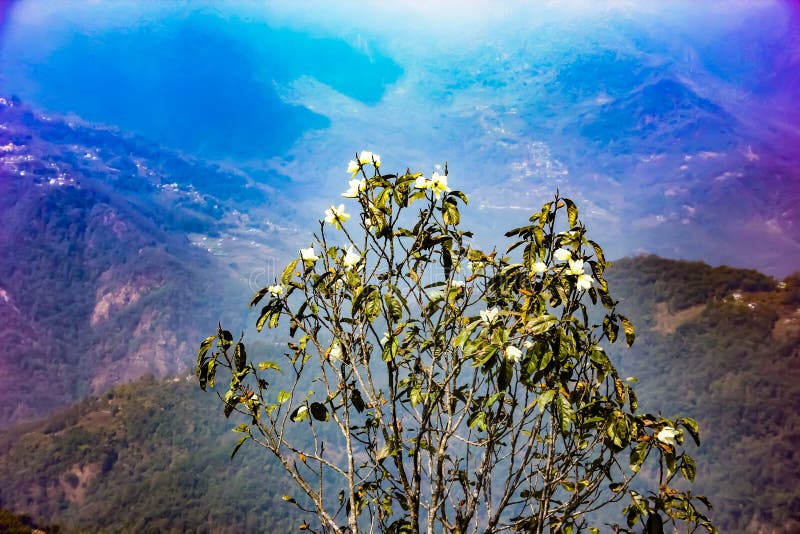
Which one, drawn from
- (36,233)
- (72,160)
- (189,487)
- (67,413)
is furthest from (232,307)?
(72,160)

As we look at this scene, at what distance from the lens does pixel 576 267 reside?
2.06 m

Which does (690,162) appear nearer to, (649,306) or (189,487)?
(649,306)

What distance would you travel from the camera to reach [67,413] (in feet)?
206

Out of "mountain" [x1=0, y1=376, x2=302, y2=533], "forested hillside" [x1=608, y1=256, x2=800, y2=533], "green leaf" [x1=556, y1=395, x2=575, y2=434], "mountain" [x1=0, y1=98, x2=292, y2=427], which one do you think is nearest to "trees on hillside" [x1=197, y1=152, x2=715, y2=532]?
"green leaf" [x1=556, y1=395, x2=575, y2=434]

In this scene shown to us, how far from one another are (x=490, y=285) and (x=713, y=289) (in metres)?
59.9

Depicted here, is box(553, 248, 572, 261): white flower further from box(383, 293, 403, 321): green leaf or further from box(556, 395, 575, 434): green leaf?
box(383, 293, 403, 321): green leaf

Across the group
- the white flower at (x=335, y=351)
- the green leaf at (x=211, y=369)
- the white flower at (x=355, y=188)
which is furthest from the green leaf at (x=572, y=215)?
the green leaf at (x=211, y=369)

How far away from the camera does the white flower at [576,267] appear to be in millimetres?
2051

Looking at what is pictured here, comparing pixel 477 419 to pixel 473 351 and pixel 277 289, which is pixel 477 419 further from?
pixel 277 289

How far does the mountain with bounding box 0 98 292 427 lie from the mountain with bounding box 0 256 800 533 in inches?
1643

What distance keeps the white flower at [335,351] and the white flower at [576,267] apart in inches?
46.5

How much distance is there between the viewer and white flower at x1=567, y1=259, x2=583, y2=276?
2.05 meters

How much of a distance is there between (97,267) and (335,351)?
6409 inches

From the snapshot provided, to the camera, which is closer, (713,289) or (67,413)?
(713,289)
